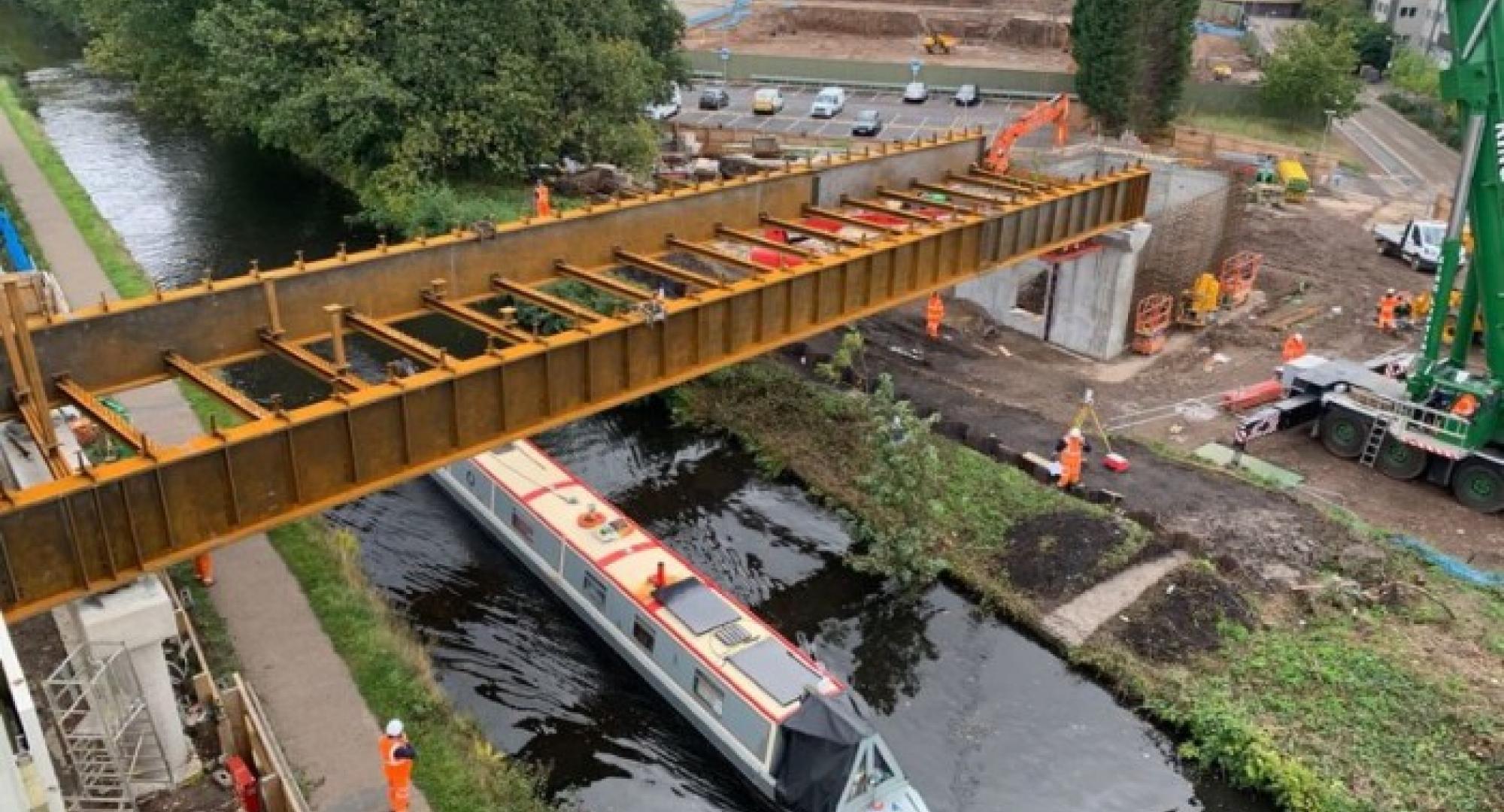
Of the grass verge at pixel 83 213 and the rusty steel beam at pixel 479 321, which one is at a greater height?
the rusty steel beam at pixel 479 321

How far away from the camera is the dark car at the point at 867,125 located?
175 feet

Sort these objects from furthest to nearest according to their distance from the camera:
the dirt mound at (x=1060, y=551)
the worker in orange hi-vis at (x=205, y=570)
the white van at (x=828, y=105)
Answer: the white van at (x=828, y=105)
the dirt mound at (x=1060, y=551)
the worker in orange hi-vis at (x=205, y=570)

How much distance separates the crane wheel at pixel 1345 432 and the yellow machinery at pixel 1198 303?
703cm

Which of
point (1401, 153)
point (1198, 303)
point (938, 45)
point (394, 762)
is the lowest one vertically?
point (394, 762)

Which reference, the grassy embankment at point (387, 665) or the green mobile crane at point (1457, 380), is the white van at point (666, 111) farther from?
the grassy embankment at point (387, 665)

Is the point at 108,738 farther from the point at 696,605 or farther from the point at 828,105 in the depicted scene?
the point at 828,105

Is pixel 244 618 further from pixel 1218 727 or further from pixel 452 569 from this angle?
pixel 1218 727

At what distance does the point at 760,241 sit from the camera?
19.6 metres

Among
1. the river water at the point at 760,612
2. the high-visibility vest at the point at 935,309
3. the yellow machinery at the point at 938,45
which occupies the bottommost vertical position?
the river water at the point at 760,612

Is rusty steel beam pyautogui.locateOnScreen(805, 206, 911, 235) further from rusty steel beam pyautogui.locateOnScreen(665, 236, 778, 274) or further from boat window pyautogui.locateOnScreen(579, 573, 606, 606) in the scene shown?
boat window pyautogui.locateOnScreen(579, 573, 606, 606)

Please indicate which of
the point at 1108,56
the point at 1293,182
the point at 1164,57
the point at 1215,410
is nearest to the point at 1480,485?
the point at 1215,410

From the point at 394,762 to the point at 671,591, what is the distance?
4994mm

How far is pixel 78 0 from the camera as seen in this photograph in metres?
60.6

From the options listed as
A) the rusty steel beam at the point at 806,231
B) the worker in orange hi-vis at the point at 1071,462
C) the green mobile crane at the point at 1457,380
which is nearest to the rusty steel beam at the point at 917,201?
the rusty steel beam at the point at 806,231
